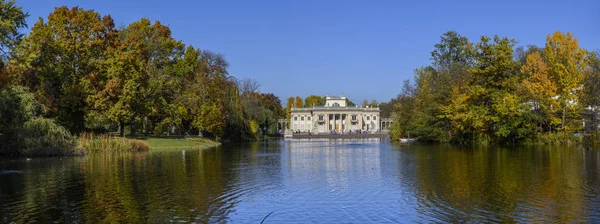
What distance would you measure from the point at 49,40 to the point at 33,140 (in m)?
11.3

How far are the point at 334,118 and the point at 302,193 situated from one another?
121 metres

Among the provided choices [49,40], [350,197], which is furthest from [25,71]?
[350,197]

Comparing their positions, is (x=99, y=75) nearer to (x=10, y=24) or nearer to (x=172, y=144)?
(x=172, y=144)

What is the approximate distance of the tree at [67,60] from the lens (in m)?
40.4

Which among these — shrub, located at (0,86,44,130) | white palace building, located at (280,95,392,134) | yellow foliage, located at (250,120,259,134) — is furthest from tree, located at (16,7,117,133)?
white palace building, located at (280,95,392,134)

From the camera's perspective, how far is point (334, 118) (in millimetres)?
138250

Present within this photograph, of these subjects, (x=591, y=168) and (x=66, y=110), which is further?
(x=66, y=110)

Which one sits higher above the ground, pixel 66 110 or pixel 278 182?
pixel 66 110

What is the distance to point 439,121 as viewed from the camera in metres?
57.4

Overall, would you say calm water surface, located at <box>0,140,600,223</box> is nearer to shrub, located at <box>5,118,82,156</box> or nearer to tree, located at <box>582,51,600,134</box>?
shrub, located at <box>5,118,82,156</box>

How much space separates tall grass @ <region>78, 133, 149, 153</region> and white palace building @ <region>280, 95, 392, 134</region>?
316 ft

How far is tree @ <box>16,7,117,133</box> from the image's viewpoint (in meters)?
40.4

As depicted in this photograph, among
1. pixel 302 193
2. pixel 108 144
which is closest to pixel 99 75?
pixel 108 144

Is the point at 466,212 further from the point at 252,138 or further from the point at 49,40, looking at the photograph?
the point at 252,138
